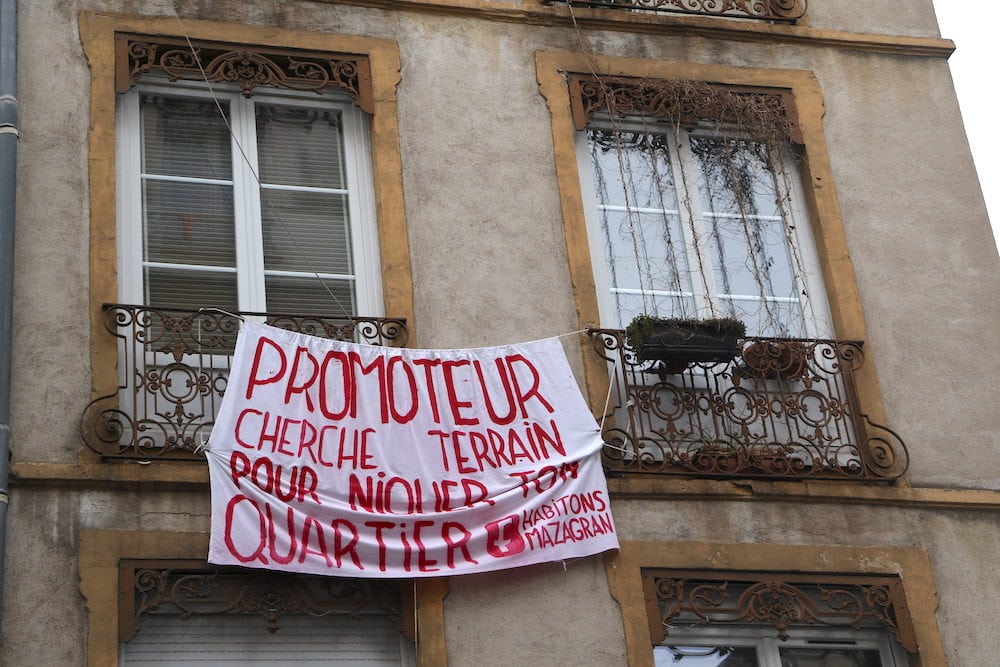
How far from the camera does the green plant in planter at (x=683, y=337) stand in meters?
9.45

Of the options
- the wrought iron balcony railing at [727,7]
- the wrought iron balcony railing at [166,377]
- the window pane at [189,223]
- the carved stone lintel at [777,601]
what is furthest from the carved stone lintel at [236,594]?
the wrought iron balcony railing at [727,7]

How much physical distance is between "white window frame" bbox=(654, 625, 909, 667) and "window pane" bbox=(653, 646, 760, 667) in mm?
20

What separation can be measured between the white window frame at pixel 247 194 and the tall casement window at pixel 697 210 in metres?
1.46

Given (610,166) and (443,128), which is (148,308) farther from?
(610,166)

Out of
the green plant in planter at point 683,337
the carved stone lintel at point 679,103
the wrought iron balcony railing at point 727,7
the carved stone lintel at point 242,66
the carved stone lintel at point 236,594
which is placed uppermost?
the wrought iron balcony railing at point 727,7

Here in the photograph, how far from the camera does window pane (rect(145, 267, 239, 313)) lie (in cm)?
934

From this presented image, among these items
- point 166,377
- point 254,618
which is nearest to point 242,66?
point 166,377

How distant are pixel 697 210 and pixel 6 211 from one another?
4.44 meters

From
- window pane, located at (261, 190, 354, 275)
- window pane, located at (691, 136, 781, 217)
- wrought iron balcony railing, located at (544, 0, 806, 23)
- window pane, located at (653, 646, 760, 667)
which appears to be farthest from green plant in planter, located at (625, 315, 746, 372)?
wrought iron balcony railing, located at (544, 0, 806, 23)

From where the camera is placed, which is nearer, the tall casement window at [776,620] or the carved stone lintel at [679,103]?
the tall casement window at [776,620]

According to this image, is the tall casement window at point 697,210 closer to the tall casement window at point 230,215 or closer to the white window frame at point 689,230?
the white window frame at point 689,230

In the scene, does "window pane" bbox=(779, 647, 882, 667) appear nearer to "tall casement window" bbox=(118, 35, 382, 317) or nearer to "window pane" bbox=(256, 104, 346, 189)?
"tall casement window" bbox=(118, 35, 382, 317)

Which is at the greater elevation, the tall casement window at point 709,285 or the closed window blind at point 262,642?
the tall casement window at point 709,285

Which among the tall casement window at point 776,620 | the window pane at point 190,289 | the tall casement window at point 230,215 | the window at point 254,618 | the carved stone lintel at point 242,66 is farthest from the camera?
the carved stone lintel at point 242,66
